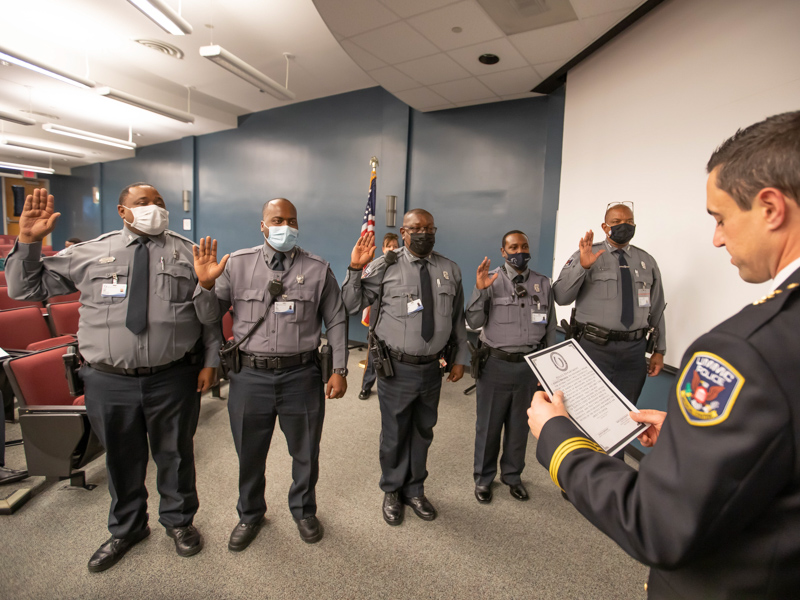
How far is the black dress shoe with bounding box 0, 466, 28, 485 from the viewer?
229 cm

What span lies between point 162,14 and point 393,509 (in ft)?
13.9

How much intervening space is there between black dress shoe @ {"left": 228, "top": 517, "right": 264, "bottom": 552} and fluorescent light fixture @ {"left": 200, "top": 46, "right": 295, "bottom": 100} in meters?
4.17

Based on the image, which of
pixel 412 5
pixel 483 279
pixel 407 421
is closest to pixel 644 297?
pixel 483 279

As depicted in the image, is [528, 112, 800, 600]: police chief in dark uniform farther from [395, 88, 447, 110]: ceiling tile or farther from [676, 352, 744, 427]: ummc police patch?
[395, 88, 447, 110]: ceiling tile

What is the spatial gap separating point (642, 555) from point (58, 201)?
57.9 ft

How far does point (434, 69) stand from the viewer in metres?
3.90

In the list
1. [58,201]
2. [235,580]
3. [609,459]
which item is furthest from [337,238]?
[58,201]

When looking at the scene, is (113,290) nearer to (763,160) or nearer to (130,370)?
(130,370)

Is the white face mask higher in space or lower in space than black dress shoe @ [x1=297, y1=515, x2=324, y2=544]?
higher

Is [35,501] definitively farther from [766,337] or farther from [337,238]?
[337,238]

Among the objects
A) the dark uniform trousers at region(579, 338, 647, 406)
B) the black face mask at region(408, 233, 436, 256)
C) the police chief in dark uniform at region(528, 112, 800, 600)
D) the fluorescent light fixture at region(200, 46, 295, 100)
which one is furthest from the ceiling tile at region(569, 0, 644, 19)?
the fluorescent light fixture at region(200, 46, 295, 100)

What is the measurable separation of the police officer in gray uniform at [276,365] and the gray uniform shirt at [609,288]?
5.25ft

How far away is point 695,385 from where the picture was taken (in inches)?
22.9

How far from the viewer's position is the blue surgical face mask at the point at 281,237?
6.37ft
